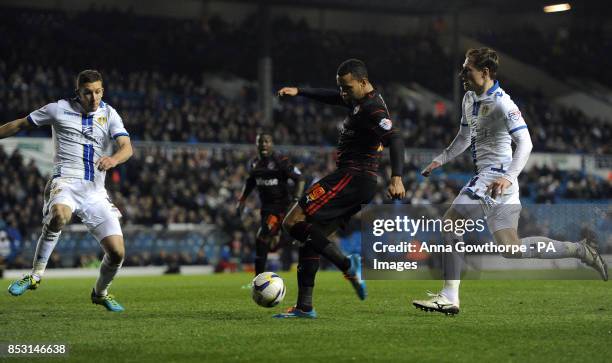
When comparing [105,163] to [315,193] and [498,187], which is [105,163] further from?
[498,187]

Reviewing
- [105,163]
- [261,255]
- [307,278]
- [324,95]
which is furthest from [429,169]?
[261,255]

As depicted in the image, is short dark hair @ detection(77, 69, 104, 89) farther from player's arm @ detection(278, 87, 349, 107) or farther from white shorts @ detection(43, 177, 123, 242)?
player's arm @ detection(278, 87, 349, 107)

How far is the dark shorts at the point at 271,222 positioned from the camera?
14.7 m

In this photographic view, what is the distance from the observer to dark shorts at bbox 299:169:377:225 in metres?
8.49

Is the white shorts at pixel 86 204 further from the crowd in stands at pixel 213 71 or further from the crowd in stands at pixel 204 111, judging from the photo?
the crowd in stands at pixel 213 71

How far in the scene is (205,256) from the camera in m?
25.6

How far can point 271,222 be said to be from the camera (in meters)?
14.8

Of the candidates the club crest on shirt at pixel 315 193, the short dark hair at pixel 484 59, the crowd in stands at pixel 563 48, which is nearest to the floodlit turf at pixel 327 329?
the club crest on shirt at pixel 315 193

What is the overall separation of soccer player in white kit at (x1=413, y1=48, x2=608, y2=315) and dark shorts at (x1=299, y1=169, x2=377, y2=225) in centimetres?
104

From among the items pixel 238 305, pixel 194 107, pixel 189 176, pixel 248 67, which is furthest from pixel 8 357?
pixel 248 67

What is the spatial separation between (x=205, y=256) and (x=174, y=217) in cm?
165

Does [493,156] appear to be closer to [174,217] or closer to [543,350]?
[543,350]

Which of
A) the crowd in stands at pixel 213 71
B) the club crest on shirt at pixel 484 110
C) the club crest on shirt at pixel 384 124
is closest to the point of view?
the club crest on shirt at pixel 384 124

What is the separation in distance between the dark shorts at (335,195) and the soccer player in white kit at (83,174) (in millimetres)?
2037
